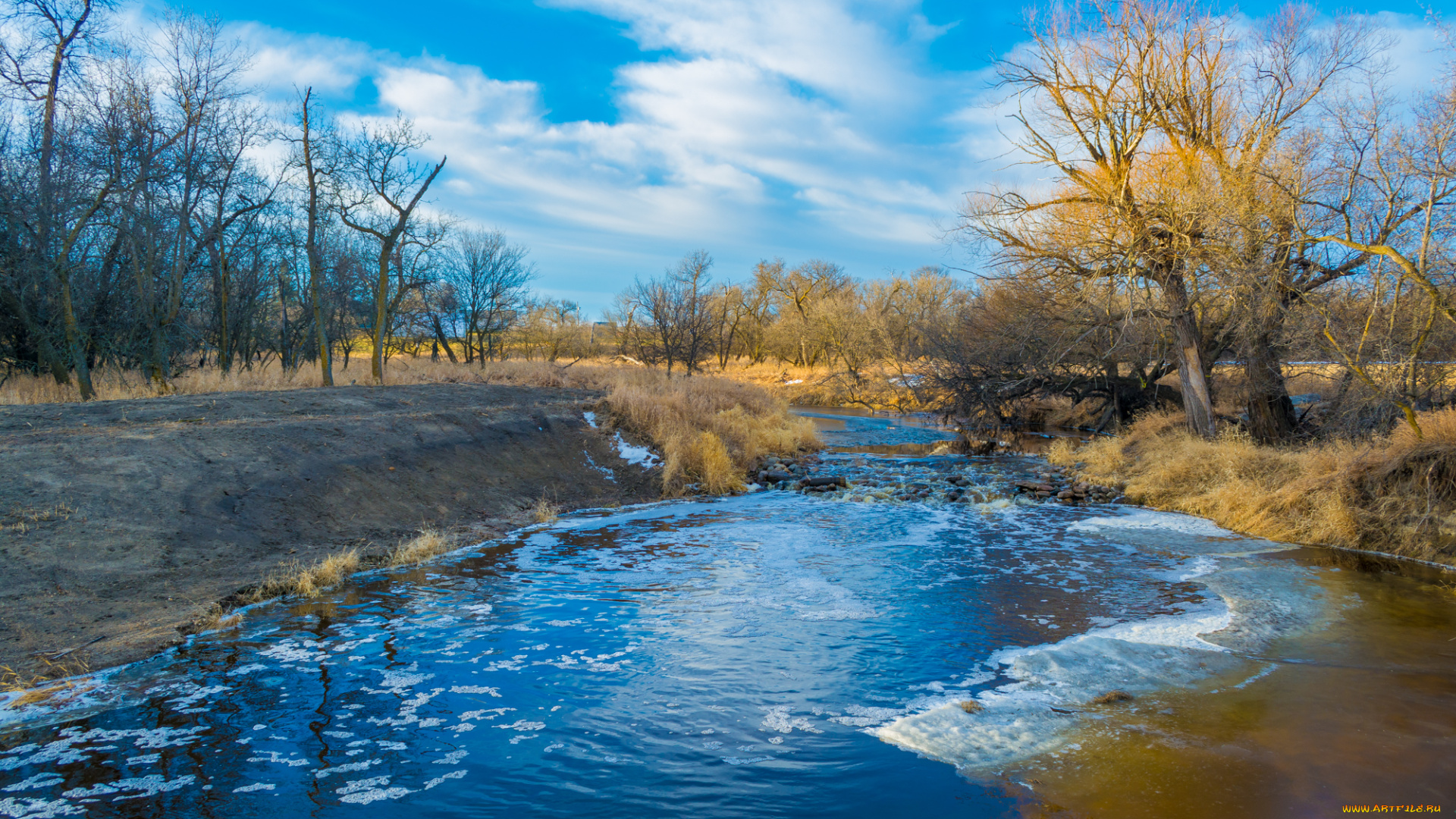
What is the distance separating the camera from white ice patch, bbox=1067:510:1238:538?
12.4m

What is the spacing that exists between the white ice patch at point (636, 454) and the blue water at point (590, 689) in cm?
662

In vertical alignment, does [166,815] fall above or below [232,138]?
below

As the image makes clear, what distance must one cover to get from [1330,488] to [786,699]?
1074 cm

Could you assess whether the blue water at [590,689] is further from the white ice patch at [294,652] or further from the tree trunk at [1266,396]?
the tree trunk at [1266,396]

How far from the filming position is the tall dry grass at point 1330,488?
10195 millimetres

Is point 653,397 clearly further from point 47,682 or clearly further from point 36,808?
point 36,808

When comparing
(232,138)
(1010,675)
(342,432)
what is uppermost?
(232,138)

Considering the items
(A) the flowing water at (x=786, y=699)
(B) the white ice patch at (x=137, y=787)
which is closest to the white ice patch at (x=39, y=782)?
(A) the flowing water at (x=786, y=699)

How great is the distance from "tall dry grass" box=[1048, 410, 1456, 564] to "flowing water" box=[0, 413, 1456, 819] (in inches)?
31.4

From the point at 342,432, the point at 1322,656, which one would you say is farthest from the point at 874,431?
Answer: the point at 1322,656

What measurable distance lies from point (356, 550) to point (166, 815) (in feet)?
20.4

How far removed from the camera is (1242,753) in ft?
16.0

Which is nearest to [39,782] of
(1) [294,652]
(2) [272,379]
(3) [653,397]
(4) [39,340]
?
(1) [294,652]

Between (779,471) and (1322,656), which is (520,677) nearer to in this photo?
(1322,656)
